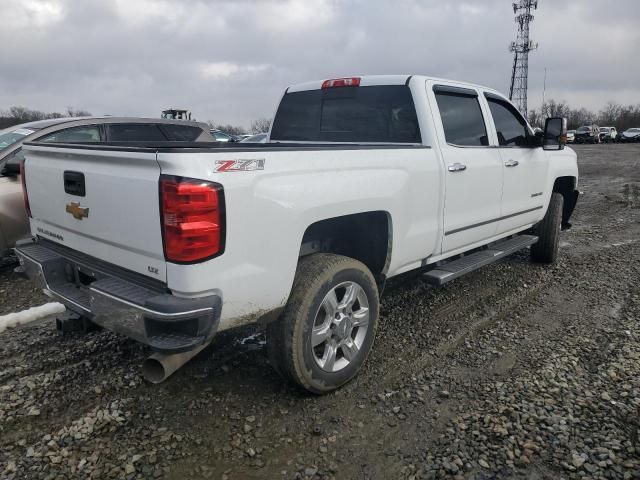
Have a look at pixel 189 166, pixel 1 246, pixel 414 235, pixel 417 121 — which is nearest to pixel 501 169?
pixel 417 121

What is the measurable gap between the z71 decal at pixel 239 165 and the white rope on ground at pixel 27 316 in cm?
269

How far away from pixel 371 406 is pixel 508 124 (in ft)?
10.8

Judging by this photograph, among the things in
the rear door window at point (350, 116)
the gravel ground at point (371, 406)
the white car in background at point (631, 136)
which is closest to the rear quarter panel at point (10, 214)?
the gravel ground at point (371, 406)

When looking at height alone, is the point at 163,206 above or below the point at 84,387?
above

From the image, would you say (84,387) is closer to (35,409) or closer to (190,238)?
(35,409)

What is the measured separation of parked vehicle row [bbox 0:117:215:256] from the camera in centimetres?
518

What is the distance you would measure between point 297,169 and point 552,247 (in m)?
4.28

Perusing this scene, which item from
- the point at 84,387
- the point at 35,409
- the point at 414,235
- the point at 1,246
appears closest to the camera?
the point at 35,409

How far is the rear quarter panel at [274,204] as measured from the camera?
2.27 m

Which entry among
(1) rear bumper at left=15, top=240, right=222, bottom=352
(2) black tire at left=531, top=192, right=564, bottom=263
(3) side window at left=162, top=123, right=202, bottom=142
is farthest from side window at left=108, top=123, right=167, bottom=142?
(2) black tire at left=531, top=192, right=564, bottom=263

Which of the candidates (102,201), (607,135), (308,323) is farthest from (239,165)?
(607,135)

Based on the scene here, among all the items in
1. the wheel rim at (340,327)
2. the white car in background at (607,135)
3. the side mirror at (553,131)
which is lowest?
the wheel rim at (340,327)

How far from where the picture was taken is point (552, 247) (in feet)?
18.7

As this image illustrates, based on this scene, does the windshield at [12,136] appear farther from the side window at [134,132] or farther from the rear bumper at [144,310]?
the rear bumper at [144,310]
